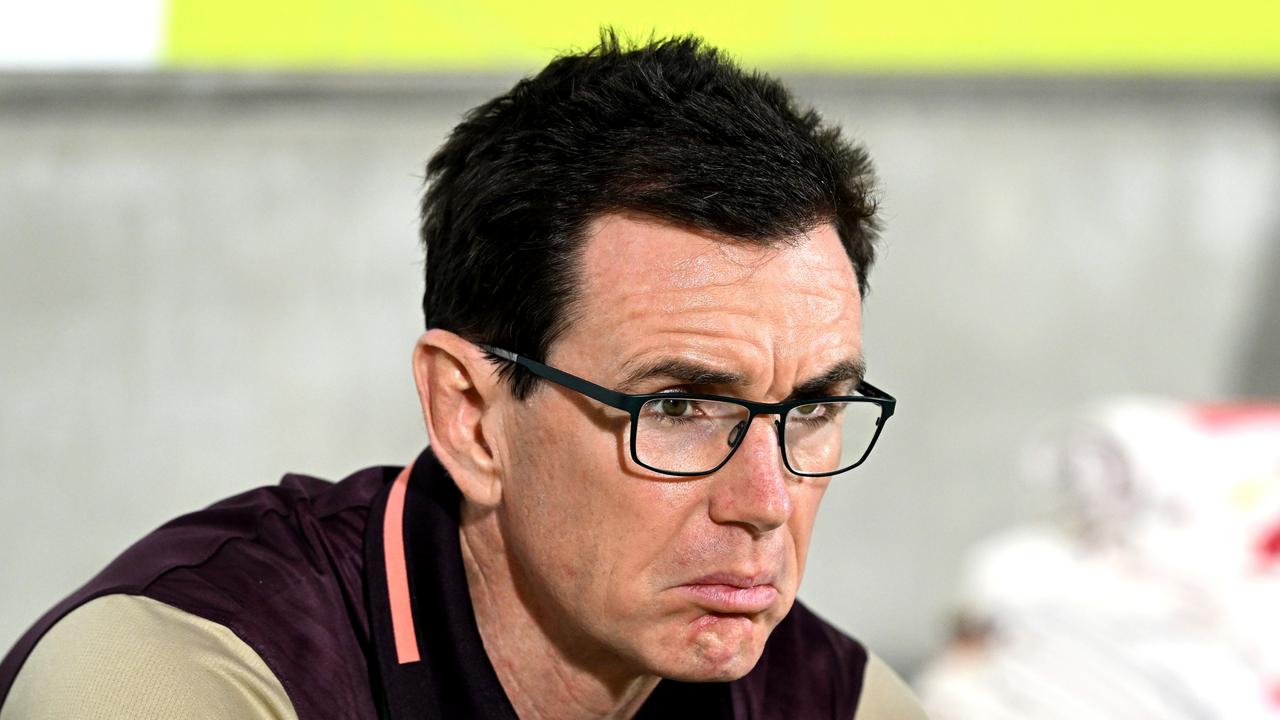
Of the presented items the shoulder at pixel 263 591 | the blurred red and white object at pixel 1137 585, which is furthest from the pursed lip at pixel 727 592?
the blurred red and white object at pixel 1137 585

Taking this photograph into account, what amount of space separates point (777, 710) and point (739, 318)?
1.06 ft

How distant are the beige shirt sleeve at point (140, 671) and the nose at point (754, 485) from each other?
0.29 m

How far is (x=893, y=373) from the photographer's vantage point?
2.61m

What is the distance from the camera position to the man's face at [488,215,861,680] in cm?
96

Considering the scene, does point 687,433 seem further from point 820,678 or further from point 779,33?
point 779,33

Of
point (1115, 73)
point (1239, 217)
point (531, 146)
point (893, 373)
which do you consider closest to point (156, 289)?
point (893, 373)

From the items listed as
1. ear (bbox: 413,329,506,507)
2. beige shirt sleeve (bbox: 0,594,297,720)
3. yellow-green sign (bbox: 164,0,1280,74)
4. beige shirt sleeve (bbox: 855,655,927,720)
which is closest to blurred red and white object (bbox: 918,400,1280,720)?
yellow-green sign (bbox: 164,0,1280,74)

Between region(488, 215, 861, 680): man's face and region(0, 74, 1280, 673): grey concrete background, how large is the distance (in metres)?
1.38

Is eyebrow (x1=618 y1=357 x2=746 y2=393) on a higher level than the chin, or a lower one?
higher

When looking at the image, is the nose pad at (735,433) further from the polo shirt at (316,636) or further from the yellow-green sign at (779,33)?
the yellow-green sign at (779,33)

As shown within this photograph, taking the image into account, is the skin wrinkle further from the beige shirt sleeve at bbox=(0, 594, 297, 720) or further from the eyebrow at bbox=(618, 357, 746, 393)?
the beige shirt sleeve at bbox=(0, 594, 297, 720)

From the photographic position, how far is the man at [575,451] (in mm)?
959

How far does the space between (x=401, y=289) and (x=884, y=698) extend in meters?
1.35

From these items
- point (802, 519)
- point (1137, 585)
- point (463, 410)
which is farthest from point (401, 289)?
point (802, 519)
